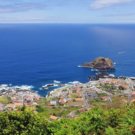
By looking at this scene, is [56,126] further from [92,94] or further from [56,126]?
[92,94]

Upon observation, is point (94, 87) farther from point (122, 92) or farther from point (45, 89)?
point (45, 89)

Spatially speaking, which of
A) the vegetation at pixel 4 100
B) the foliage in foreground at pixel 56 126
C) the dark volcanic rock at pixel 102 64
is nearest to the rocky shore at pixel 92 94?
the vegetation at pixel 4 100

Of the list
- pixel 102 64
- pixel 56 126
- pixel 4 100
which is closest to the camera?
pixel 56 126

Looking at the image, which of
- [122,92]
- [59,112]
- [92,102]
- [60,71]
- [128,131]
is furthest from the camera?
[60,71]

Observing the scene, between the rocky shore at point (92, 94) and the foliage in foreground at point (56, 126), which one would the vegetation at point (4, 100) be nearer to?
the rocky shore at point (92, 94)

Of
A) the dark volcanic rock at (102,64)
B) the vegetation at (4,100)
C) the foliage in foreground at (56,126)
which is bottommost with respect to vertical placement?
the vegetation at (4,100)

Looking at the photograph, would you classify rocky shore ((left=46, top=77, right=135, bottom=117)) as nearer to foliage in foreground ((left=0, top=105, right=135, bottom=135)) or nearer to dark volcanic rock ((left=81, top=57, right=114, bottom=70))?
dark volcanic rock ((left=81, top=57, right=114, bottom=70))

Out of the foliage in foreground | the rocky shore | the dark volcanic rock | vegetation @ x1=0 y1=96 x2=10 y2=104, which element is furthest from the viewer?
the dark volcanic rock

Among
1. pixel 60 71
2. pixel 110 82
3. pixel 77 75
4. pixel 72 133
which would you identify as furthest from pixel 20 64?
pixel 72 133

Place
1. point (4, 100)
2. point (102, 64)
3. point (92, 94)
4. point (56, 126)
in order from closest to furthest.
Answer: point (56, 126), point (92, 94), point (4, 100), point (102, 64)

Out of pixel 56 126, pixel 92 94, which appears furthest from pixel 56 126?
pixel 92 94

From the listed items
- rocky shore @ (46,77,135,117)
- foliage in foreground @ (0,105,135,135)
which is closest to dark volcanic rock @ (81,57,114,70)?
rocky shore @ (46,77,135,117)
